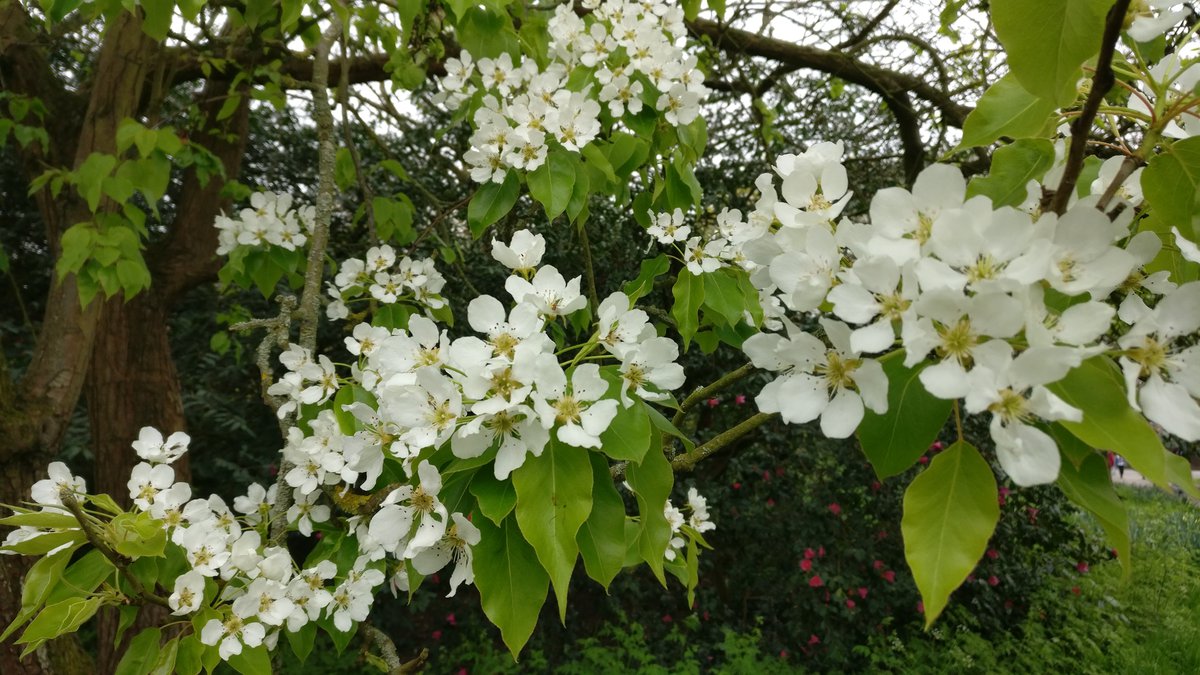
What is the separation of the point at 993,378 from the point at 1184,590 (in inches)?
189

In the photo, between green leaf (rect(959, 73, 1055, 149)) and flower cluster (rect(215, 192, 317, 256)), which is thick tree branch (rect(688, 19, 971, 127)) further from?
green leaf (rect(959, 73, 1055, 149))

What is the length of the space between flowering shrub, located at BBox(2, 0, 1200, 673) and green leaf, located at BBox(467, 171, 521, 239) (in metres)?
0.02

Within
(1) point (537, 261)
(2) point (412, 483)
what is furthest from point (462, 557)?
(1) point (537, 261)

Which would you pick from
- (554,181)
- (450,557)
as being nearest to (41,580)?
(450,557)

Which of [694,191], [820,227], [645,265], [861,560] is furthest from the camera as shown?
[861,560]

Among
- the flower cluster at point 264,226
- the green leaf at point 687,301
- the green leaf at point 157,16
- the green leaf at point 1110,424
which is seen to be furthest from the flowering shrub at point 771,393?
the flower cluster at point 264,226

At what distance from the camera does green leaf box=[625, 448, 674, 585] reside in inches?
35.9

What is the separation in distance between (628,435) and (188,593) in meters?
0.91

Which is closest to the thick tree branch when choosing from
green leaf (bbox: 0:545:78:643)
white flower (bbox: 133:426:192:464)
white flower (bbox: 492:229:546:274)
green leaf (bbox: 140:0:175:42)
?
green leaf (bbox: 140:0:175:42)

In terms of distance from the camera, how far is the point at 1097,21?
0.55m

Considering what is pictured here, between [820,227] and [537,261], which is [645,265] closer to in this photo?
[537,261]

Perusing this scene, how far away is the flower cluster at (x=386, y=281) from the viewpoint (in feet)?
6.84

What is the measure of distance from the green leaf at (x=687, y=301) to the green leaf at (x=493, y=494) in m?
0.90

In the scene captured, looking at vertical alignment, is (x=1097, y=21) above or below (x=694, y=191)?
above
